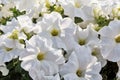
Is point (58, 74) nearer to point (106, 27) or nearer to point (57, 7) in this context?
point (106, 27)

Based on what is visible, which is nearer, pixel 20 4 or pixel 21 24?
pixel 21 24

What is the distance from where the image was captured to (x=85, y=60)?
62.6 inches

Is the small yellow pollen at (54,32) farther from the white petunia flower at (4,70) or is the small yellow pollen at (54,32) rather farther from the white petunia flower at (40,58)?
the white petunia flower at (4,70)

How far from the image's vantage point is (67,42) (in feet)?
5.43

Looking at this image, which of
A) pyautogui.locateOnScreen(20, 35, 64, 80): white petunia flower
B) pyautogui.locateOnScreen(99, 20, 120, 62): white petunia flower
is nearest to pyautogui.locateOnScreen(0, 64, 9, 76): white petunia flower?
pyautogui.locateOnScreen(20, 35, 64, 80): white petunia flower

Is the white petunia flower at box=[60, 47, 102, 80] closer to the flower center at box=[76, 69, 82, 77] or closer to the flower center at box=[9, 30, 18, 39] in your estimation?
the flower center at box=[76, 69, 82, 77]

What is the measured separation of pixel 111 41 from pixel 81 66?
7.0 inches

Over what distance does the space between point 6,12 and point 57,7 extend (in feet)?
1.04

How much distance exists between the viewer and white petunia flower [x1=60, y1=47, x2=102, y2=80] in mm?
1562

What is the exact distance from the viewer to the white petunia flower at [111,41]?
1.62 m

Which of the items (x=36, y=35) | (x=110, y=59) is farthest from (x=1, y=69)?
(x=110, y=59)

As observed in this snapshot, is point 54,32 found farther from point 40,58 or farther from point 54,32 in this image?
point 40,58

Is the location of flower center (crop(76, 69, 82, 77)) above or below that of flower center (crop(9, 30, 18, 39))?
below

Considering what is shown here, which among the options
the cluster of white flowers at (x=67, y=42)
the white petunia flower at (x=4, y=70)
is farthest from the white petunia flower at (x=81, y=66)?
the white petunia flower at (x=4, y=70)
